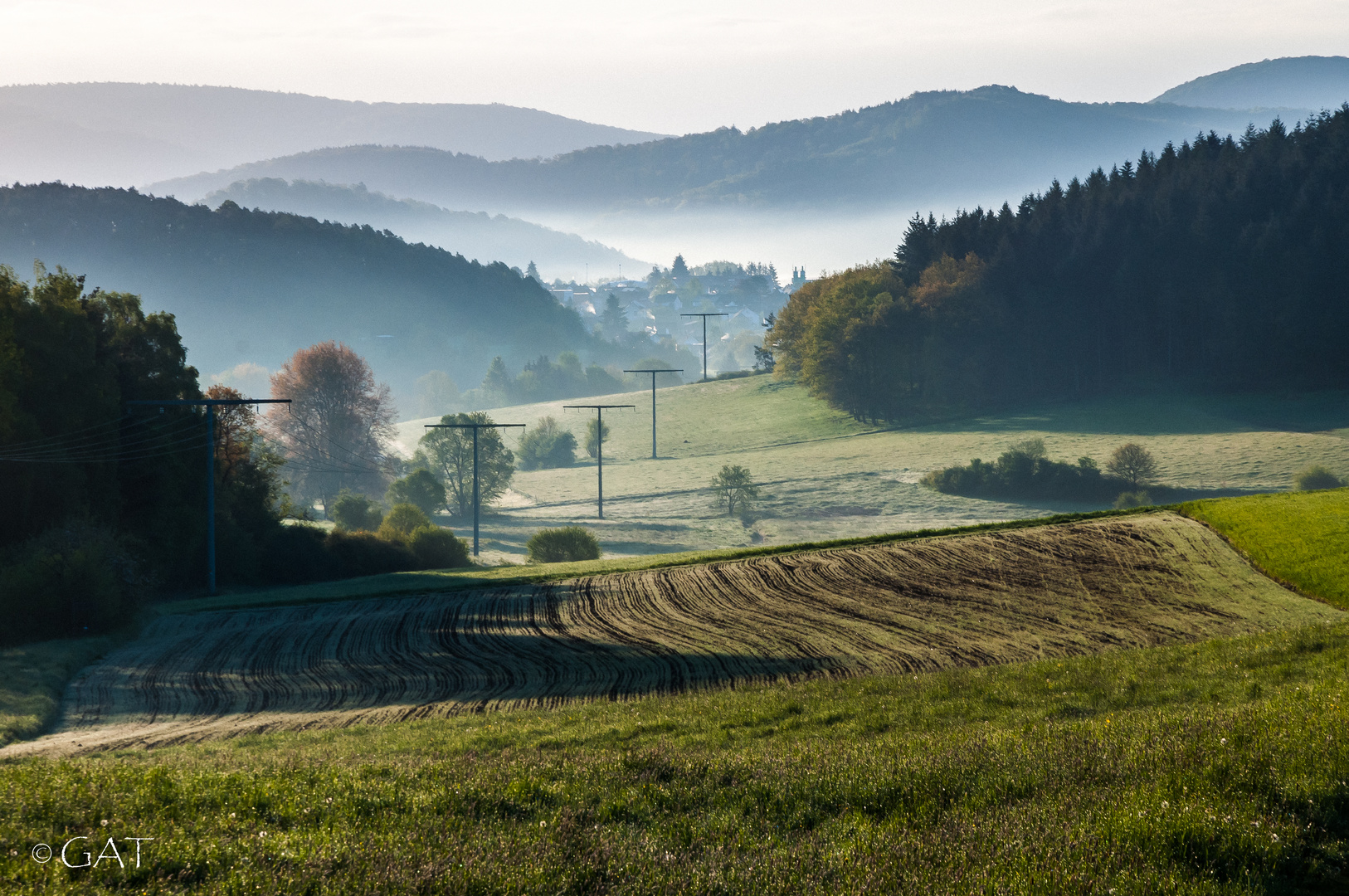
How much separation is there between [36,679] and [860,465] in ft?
265

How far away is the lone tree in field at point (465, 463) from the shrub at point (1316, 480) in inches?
3008

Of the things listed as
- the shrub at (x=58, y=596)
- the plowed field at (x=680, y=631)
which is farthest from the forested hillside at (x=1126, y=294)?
the shrub at (x=58, y=596)

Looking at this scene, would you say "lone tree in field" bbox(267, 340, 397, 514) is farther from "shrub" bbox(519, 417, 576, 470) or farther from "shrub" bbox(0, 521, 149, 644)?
"shrub" bbox(0, 521, 149, 644)

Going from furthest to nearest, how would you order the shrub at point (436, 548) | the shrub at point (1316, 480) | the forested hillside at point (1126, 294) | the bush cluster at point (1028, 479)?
the forested hillside at point (1126, 294)
the bush cluster at point (1028, 479)
the shrub at point (1316, 480)
the shrub at point (436, 548)

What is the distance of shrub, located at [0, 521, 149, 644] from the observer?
29.3 m

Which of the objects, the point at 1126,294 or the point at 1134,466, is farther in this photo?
the point at 1126,294

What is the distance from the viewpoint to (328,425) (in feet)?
399

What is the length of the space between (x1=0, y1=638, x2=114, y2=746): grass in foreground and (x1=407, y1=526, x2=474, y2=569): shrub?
94.0ft

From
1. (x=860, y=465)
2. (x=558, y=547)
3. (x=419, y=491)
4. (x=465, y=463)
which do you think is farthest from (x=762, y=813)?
(x=465, y=463)

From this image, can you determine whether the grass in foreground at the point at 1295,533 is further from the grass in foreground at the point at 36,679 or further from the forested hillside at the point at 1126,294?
the forested hillside at the point at 1126,294

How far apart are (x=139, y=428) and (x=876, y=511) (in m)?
58.1

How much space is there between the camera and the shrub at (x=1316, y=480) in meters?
71.2

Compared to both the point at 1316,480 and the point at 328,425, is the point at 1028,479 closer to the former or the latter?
the point at 1316,480

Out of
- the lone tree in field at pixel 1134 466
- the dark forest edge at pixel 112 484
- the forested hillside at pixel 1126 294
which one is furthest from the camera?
the forested hillside at pixel 1126 294
